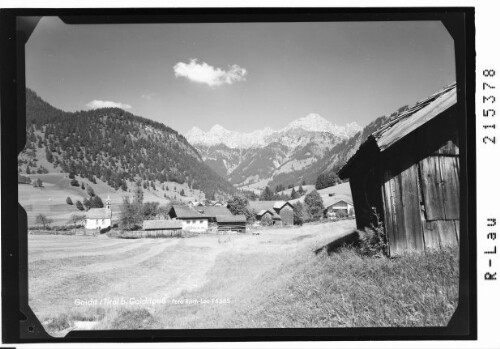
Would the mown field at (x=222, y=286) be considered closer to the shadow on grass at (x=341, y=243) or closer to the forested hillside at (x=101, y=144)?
the shadow on grass at (x=341, y=243)

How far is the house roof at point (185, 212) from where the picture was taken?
6170mm

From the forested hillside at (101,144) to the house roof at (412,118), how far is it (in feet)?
12.6

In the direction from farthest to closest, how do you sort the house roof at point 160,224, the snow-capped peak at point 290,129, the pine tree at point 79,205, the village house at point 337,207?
the village house at point 337,207
the house roof at point 160,224
the snow-capped peak at point 290,129
the pine tree at point 79,205

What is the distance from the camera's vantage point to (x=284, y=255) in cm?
584

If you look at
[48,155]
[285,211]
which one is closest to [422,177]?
[285,211]

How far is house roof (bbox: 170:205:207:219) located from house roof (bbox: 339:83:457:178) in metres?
3.84

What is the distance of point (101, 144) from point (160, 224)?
2016 mm

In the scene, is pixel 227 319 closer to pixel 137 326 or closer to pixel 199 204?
pixel 137 326

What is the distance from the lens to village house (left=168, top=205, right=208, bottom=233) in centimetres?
616

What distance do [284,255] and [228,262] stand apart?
3.88 feet

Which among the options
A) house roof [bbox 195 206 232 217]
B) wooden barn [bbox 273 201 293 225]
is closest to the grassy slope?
house roof [bbox 195 206 232 217]

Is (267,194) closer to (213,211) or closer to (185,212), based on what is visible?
(213,211)

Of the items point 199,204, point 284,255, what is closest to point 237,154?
point 199,204

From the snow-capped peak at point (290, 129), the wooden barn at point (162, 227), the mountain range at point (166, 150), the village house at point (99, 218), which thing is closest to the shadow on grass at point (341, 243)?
the mountain range at point (166, 150)
